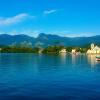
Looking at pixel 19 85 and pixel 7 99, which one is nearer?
pixel 7 99

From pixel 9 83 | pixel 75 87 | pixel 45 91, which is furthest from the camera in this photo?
pixel 9 83

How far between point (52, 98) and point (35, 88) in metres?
8.72

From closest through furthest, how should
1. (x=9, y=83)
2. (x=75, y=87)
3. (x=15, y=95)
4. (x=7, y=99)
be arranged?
1. (x=7, y=99)
2. (x=15, y=95)
3. (x=75, y=87)
4. (x=9, y=83)

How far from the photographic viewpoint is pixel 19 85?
50.9 meters

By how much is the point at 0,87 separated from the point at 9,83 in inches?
201

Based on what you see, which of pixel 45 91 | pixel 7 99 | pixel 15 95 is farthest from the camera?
pixel 45 91

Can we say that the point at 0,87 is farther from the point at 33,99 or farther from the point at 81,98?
the point at 81,98

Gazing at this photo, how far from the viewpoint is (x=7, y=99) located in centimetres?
3847

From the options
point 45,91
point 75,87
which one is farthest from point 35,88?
point 75,87

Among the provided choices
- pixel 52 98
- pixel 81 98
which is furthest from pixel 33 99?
pixel 81 98

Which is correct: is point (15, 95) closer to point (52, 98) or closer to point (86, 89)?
point (52, 98)

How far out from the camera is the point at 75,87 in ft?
162

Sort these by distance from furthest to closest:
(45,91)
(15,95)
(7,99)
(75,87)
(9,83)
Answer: (9,83), (75,87), (45,91), (15,95), (7,99)

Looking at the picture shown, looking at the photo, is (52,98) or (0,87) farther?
(0,87)
